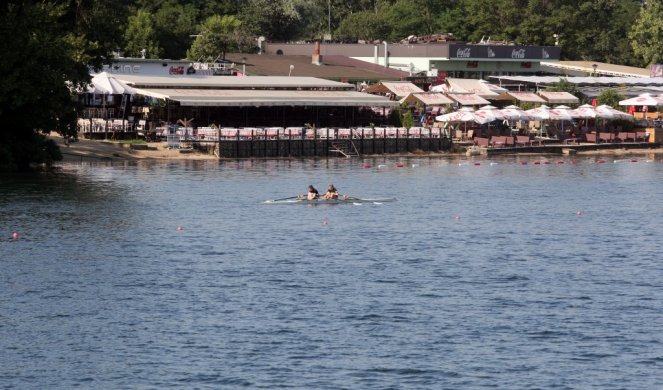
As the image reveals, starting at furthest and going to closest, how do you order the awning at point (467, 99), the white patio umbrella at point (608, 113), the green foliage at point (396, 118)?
the awning at point (467, 99)
the white patio umbrella at point (608, 113)
the green foliage at point (396, 118)

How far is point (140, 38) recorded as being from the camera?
129 m

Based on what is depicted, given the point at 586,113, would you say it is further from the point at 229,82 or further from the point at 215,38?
the point at 215,38

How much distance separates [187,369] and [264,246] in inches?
827

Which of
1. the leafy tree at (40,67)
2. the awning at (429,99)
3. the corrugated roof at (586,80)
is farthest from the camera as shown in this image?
the corrugated roof at (586,80)

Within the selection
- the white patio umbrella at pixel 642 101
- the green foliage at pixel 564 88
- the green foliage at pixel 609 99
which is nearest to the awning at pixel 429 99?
the green foliage at pixel 609 99

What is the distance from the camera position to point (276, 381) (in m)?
35.9

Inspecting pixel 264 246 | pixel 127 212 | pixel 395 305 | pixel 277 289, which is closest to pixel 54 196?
pixel 127 212

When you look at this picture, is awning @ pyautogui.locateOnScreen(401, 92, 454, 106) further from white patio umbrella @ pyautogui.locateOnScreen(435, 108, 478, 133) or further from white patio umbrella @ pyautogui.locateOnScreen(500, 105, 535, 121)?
white patio umbrella @ pyautogui.locateOnScreen(500, 105, 535, 121)

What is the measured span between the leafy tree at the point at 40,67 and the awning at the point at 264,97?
13673mm

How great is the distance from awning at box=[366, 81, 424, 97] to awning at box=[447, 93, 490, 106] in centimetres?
351

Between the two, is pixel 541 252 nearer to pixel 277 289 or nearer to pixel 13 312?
pixel 277 289

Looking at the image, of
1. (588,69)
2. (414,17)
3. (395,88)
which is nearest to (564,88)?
(395,88)

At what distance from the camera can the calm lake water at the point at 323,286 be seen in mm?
37469

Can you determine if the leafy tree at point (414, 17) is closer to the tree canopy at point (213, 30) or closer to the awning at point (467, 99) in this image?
the tree canopy at point (213, 30)
